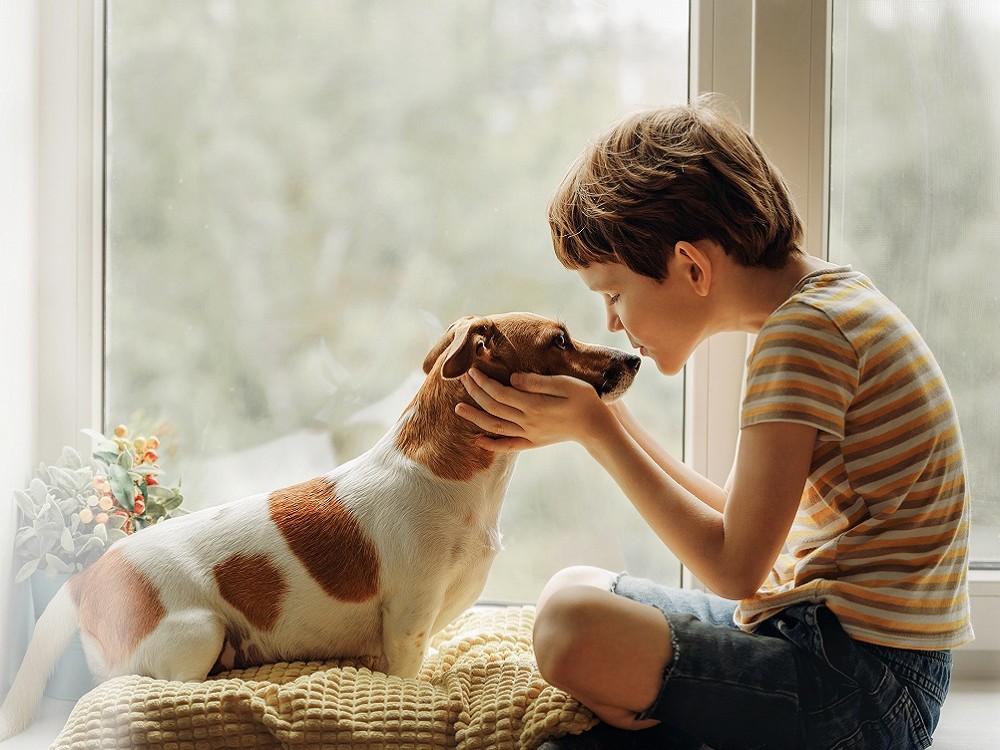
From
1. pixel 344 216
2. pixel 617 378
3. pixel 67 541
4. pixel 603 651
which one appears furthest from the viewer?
pixel 344 216

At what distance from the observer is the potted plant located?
1.34 m

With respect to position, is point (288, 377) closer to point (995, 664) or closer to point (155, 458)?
point (155, 458)

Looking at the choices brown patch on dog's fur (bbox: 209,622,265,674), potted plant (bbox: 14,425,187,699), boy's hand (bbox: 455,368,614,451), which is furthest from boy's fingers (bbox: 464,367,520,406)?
potted plant (bbox: 14,425,187,699)

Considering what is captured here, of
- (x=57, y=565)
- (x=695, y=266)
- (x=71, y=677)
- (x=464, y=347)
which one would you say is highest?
(x=695, y=266)

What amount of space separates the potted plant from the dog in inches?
5.4

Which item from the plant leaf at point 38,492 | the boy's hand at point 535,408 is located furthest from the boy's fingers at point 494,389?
the plant leaf at point 38,492

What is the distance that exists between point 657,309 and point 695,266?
0.08m

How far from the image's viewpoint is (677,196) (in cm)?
110

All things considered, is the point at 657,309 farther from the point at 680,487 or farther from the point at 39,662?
the point at 39,662

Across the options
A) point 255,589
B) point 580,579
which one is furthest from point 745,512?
point 255,589

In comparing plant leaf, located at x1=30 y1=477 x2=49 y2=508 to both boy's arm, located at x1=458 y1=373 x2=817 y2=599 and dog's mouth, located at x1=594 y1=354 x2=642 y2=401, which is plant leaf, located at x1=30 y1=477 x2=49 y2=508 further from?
dog's mouth, located at x1=594 y1=354 x2=642 y2=401

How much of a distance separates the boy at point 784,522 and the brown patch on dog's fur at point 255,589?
38 centimetres

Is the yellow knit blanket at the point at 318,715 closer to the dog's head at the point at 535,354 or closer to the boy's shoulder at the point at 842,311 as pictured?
the dog's head at the point at 535,354

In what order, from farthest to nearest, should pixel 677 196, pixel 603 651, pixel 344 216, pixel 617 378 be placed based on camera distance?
pixel 344 216 → pixel 617 378 → pixel 677 196 → pixel 603 651
